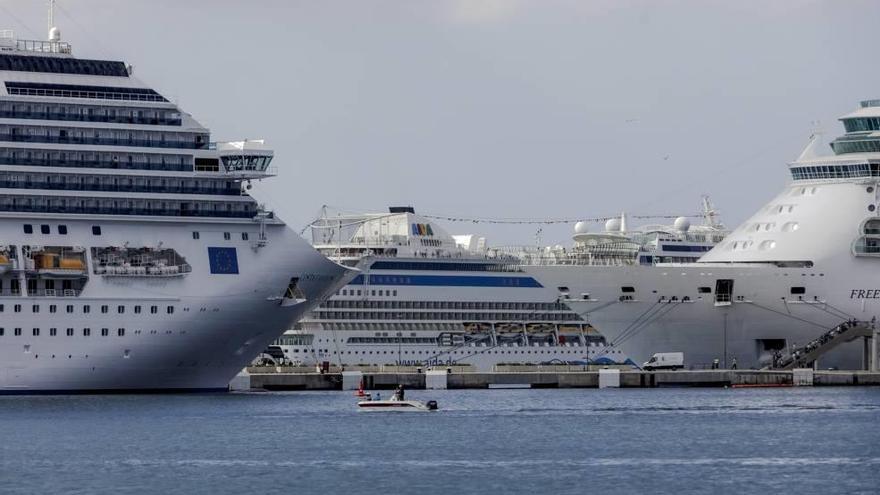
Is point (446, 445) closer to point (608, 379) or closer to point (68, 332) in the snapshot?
point (68, 332)

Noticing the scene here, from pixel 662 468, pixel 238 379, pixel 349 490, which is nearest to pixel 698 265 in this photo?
pixel 238 379

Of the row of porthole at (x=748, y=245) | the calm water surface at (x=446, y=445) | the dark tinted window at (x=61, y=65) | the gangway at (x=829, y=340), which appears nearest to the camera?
the calm water surface at (x=446, y=445)

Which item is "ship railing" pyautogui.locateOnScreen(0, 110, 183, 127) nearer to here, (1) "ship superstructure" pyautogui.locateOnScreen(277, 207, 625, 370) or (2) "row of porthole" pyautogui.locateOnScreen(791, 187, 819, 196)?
(2) "row of porthole" pyautogui.locateOnScreen(791, 187, 819, 196)

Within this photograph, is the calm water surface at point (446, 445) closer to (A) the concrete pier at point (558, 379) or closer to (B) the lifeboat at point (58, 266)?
(B) the lifeboat at point (58, 266)

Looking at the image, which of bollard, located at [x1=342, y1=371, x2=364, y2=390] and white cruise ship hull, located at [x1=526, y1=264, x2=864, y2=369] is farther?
Answer: bollard, located at [x1=342, y1=371, x2=364, y2=390]

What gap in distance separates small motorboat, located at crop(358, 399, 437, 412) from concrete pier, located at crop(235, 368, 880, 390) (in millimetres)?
16242

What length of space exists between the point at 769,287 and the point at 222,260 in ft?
80.7

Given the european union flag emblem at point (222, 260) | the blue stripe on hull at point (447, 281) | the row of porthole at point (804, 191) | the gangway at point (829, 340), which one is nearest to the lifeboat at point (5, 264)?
the european union flag emblem at point (222, 260)

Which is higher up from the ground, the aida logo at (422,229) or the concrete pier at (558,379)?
the aida logo at (422,229)

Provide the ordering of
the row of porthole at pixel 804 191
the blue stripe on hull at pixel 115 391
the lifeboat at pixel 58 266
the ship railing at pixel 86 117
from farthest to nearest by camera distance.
Answer: the row of porthole at pixel 804 191, the ship railing at pixel 86 117, the lifeboat at pixel 58 266, the blue stripe on hull at pixel 115 391

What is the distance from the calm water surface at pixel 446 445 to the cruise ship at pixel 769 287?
7897 mm

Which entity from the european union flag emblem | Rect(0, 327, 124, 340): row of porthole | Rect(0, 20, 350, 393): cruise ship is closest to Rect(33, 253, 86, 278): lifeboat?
Rect(0, 20, 350, 393): cruise ship

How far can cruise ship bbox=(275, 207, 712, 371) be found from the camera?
384 feet

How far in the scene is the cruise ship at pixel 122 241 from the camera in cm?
8338
